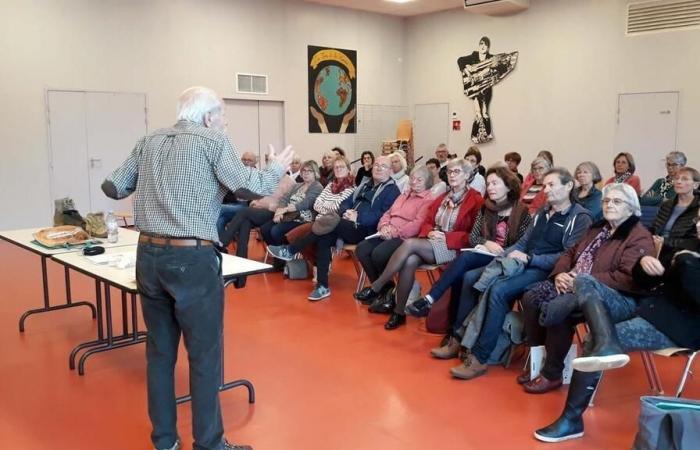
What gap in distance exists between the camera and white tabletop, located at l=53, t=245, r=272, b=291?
3107mm

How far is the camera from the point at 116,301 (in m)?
5.32

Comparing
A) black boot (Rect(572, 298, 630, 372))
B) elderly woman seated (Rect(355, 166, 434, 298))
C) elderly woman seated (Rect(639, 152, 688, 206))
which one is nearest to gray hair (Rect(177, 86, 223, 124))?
black boot (Rect(572, 298, 630, 372))

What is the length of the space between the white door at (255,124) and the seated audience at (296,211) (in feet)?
14.0

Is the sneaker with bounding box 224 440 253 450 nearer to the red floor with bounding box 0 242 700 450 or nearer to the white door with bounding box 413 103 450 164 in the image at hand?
the red floor with bounding box 0 242 700 450

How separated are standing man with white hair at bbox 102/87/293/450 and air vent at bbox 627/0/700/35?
793 centimetres

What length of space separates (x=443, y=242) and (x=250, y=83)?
22.5ft

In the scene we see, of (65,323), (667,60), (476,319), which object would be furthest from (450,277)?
(667,60)

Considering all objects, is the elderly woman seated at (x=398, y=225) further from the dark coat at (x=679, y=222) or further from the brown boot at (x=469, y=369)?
the dark coat at (x=679, y=222)

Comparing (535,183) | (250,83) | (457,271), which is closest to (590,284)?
(457,271)

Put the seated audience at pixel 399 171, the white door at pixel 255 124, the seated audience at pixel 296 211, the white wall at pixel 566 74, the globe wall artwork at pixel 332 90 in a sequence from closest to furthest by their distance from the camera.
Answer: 1. the seated audience at pixel 399 171
2. the seated audience at pixel 296 211
3. the white wall at pixel 566 74
4. the white door at pixel 255 124
5. the globe wall artwork at pixel 332 90

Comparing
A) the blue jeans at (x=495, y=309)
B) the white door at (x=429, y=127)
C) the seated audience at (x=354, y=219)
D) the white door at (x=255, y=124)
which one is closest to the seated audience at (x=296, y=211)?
the seated audience at (x=354, y=219)

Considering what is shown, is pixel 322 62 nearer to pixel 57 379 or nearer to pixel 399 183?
pixel 399 183

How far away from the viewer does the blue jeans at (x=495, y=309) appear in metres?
3.68

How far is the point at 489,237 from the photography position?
4.29m
